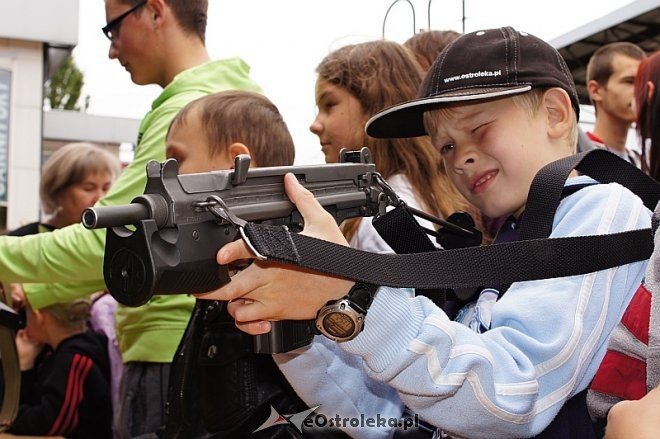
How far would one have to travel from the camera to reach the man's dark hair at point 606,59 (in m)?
4.19

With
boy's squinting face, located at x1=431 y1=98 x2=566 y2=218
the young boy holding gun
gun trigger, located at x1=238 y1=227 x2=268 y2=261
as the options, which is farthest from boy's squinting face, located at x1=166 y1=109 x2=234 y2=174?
gun trigger, located at x1=238 y1=227 x2=268 y2=261

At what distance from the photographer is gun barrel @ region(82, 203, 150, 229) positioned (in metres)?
0.95

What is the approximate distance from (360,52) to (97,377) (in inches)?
74.2

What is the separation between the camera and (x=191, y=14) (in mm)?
2701

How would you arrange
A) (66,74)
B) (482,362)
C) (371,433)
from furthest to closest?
(66,74) → (371,433) → (482,362)

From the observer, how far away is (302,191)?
1181 millimetres

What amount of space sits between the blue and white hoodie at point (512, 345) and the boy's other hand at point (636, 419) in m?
0.12

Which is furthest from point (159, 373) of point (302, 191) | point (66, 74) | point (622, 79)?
point (66, 74)

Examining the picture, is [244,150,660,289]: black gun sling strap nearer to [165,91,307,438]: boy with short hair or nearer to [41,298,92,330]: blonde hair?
[165,91,307,438]: boy with short hair

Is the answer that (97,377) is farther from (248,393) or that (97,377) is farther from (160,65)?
(248,393)

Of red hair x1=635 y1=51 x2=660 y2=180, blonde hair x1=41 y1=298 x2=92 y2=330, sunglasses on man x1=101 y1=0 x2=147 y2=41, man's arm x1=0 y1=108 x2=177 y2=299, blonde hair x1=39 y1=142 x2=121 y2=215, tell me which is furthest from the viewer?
blonde hair x1=39 y1=142 x2=121 y2=215

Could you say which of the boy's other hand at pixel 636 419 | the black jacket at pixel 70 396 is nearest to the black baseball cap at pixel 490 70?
the boy's other hand at pixel 636 419

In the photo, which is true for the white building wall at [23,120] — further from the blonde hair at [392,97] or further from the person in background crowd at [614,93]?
the blonde hair at [392,97]

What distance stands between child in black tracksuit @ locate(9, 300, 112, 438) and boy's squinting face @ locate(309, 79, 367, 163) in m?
Result: 1.64
